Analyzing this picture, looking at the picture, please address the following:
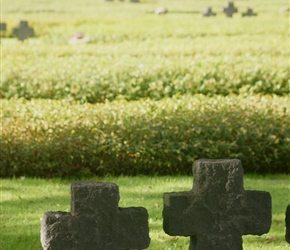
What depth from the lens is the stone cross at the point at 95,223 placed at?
4375 mm

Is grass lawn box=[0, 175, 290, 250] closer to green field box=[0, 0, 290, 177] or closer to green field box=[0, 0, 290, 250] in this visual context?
green field box=[0, 0, 290, 250]

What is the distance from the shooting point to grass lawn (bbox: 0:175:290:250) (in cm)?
636

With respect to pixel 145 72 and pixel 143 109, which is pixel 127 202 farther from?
pixel 145 72

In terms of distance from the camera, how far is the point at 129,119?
9344 mm

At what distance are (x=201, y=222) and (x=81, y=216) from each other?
2.41ft

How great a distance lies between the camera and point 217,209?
4.64 meters

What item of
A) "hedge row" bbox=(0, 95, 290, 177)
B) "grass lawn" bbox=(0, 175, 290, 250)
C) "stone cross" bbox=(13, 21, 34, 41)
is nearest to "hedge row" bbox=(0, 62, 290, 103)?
"hedge row" bbox=(0, 95, 290, 177)

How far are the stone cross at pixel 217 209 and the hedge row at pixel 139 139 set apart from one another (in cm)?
435

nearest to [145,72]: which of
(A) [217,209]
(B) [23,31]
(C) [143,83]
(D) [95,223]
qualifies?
(C) [143,83]

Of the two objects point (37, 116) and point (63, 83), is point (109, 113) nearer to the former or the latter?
point (37, 116)

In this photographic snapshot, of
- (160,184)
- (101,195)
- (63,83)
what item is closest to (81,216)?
(101,195)

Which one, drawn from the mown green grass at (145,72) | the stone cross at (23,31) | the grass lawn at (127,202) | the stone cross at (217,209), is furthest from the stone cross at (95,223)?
the stone cross at (23,31)

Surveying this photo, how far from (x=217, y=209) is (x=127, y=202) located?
3.16m

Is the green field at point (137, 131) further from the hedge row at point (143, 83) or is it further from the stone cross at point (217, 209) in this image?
the stone cross at point (217, 209)
